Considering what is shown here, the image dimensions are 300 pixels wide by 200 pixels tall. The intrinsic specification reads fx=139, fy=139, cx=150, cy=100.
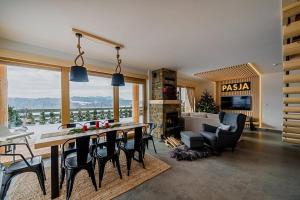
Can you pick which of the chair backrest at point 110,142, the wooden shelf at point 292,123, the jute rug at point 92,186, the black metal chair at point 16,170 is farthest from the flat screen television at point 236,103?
the black metal chair at point 16,170

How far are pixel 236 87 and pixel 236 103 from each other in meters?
0.86

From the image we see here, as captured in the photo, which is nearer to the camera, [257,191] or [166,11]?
[166,11]

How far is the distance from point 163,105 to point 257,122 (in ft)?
16.6

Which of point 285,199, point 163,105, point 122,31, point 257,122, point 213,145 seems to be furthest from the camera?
point 257,122

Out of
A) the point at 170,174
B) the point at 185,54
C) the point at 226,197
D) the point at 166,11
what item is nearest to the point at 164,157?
the point at 170,174

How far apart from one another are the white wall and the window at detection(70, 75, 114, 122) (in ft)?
22.3

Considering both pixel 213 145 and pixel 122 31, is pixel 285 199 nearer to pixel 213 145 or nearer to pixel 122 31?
pixel 213 145

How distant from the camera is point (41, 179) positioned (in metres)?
2.00

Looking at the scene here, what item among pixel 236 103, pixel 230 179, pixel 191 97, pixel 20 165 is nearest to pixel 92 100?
pixel 20 165

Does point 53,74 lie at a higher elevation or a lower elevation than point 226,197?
higher

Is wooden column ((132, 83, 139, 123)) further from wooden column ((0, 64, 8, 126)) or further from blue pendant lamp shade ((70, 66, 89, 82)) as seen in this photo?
wooden column ((0, 64, 8, 126))

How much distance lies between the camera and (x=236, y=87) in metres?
7.48

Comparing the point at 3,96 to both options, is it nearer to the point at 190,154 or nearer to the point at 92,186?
the point at 92,186

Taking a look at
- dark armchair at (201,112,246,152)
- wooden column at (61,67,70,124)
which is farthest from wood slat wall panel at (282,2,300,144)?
wooden column at (61,67,70,124)
